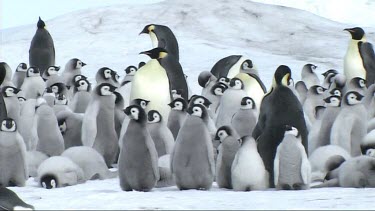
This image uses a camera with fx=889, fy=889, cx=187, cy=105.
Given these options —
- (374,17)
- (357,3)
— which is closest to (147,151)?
(374,17)

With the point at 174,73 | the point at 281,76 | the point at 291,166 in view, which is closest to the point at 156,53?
the point at 174,73

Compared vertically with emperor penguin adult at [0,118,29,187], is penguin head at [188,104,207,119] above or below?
above

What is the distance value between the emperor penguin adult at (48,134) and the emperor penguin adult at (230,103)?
1601 millimetres

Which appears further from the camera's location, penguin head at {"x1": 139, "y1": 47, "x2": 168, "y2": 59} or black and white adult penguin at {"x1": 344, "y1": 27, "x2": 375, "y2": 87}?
black and white adult penguin at {"x1": 344, "y1": 27, "x2": 375, "y2": 87}

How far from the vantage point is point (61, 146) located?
6895 mm

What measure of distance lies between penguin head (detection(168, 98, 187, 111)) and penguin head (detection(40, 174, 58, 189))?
1444 mm

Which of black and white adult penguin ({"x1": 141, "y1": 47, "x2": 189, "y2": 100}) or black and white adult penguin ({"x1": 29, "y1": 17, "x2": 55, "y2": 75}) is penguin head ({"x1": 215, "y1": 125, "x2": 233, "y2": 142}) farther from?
black and white adult penguin ({"x1": 29, "y1": 17, "x2": 55, "y2": 75})

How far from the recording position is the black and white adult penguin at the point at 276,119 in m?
5.96

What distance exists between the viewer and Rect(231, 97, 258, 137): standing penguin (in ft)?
22.5

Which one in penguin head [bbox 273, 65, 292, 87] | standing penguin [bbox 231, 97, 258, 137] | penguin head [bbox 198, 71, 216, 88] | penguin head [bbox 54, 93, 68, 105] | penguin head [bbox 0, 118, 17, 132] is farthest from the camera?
penguin head [bbox 198, 71, 216, 88]

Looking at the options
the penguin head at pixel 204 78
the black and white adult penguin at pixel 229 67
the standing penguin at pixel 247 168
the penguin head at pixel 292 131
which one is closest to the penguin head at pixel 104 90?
the standing penguin at pixel 247 168

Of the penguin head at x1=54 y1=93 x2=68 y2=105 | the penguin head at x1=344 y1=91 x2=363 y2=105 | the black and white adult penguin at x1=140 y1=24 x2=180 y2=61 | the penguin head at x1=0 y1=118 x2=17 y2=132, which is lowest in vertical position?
the penguin head at x1=0 y1=118 x2=17 y2=132

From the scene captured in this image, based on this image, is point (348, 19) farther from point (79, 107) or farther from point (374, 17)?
point (79, 107)

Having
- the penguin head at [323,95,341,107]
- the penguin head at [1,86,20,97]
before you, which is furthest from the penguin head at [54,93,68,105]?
the penguin head at [323,95,341,107]
